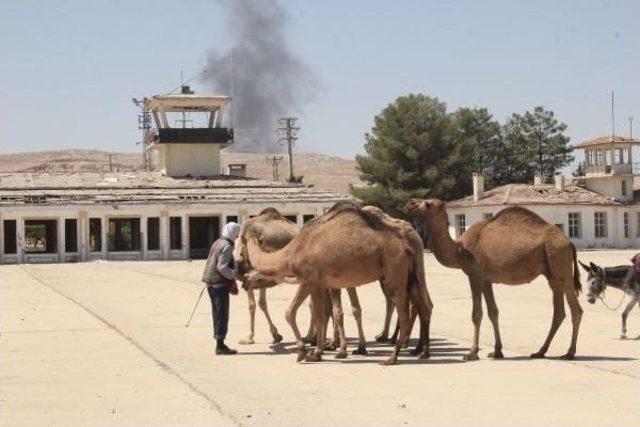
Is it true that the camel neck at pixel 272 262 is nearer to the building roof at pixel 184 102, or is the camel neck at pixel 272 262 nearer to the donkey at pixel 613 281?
the donkey at pixel 613 281

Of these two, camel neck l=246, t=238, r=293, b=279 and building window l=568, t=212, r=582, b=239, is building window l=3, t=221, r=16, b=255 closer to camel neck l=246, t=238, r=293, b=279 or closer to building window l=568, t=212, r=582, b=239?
building window l=568, t=212, r=582, b=239

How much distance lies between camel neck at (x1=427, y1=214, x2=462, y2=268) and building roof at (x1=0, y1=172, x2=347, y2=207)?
5565cm

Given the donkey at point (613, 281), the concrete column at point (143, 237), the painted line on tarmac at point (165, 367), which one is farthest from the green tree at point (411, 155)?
the donkey at point (613, 281)

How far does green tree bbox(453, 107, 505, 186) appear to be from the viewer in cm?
9769

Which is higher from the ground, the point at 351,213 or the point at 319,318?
the point at 351,213

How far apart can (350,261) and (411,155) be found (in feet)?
214

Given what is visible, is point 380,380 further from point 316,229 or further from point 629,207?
point 629,207

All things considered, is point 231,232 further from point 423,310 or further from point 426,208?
point 423,310

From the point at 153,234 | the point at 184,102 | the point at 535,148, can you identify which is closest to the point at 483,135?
the point at 535,148

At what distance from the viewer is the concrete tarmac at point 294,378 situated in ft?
32.2

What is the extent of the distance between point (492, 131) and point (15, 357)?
8706 centimetres

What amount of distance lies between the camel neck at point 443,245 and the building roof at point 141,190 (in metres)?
55.6

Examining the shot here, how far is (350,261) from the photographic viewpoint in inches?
A: 539

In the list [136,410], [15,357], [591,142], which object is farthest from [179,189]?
[136,410]
